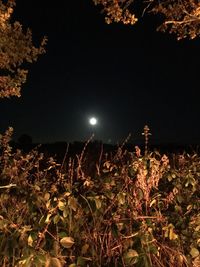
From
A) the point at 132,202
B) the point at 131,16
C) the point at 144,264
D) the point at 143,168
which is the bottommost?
the point at 144,264

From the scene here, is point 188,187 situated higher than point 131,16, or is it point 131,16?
point 131,16

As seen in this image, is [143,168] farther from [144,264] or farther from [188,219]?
[144,264]

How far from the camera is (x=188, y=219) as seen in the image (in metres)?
6.34

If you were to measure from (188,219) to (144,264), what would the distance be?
66.7 inches

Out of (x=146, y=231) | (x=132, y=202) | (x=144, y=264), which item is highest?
(x=132, y=202)

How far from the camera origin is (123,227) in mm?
5793

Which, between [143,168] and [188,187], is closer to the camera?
[143,168]

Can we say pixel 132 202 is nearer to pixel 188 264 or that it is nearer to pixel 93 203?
pixel 93 203

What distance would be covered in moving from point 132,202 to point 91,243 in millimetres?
1139

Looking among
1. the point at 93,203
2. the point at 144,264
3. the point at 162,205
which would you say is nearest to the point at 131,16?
the point at 162,205

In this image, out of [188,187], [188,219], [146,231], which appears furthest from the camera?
[188,187]

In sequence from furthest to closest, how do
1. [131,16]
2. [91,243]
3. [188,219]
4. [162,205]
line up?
[131,16], [162,205], [188,219], [91,243]

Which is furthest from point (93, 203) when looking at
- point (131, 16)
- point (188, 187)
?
point (131, 16)

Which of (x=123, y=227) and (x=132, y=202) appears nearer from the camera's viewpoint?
(x=123, y=227)
